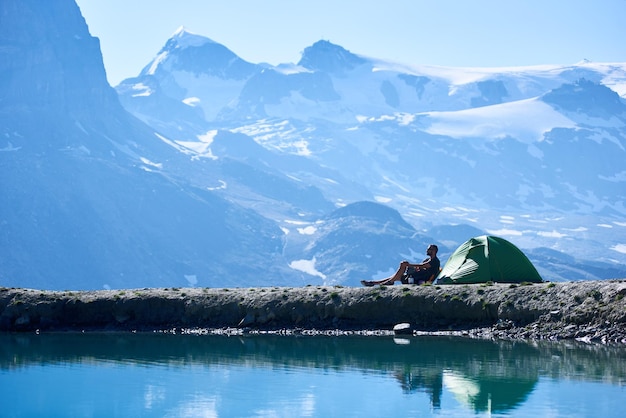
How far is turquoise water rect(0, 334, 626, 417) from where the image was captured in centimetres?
2219

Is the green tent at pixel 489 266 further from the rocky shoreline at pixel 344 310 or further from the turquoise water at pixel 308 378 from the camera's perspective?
the turquoise water at pixel 308 378

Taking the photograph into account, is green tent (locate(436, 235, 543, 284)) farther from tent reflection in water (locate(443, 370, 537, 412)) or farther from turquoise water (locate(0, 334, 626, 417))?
tent reflection in water (locate(443, 370, 537, 412))

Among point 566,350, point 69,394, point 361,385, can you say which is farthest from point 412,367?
point 69,394

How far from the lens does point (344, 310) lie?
37.6 meters

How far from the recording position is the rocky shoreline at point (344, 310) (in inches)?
1339

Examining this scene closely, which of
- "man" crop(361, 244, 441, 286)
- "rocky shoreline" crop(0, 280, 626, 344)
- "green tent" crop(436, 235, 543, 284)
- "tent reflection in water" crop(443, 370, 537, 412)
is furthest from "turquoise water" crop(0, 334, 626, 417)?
"green tent" crop(436, 235, 543, 284)

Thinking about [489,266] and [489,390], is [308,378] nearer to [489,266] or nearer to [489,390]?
[489,390]

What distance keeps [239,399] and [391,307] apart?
1454cm

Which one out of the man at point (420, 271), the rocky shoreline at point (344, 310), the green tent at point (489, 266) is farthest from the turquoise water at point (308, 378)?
the green tent at point (489, 266)

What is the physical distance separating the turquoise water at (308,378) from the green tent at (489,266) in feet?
21.1

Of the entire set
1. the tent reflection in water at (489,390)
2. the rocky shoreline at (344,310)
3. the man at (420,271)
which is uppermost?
the man at (420,271)

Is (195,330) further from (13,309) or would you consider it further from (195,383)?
(195,383)

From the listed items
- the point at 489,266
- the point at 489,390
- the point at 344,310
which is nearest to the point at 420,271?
the point at 489,266

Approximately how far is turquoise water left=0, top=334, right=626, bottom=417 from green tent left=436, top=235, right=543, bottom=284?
6.42m
